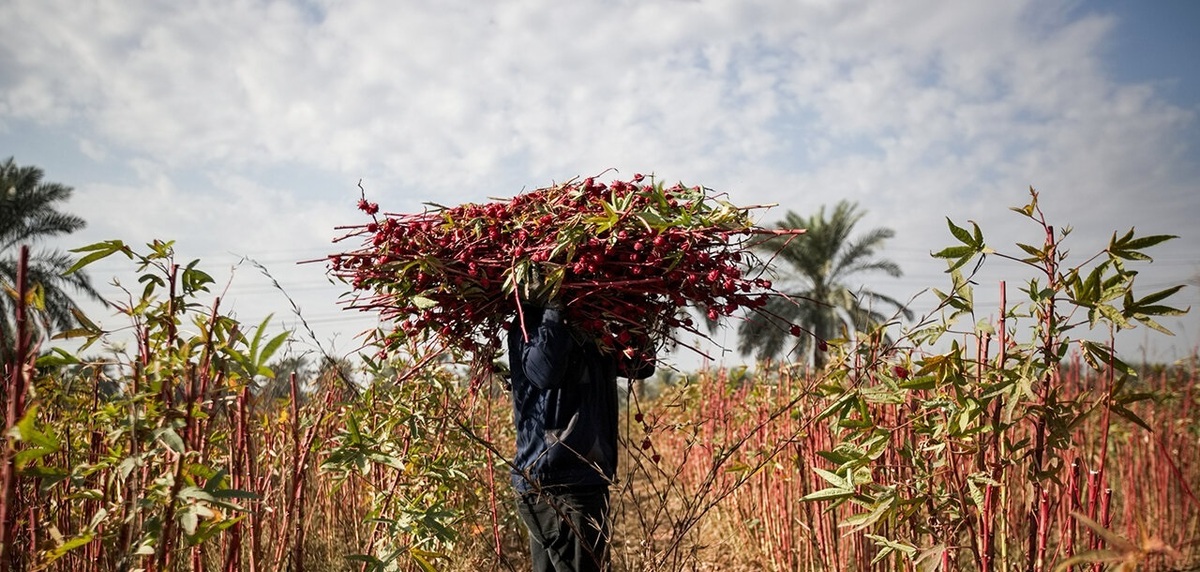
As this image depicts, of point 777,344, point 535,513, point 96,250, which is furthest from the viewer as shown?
point 777,344

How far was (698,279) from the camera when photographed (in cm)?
192

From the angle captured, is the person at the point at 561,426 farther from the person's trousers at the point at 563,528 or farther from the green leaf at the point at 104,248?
the green leaf at the point at 104,248

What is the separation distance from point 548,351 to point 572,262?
10.4 inches

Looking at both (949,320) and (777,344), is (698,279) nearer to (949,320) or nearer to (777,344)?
(949,320)

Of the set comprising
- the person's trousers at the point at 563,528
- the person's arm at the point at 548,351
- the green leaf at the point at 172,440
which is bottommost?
the person's trousers at the point at 563,528

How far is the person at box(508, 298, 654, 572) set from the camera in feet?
6.64

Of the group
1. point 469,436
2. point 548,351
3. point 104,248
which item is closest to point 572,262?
point 548,351

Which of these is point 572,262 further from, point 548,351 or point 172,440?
point 172,440

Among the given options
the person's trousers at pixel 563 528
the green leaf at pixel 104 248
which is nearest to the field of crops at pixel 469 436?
the green leaf at pixel 104 248

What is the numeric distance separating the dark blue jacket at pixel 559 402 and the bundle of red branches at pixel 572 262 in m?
0.10

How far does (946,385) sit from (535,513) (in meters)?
1.32

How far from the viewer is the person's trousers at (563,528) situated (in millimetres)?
2105

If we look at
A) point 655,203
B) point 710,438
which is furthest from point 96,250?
point 710,438

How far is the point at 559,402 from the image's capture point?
2.12m
